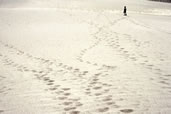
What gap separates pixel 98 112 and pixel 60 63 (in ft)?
11.0

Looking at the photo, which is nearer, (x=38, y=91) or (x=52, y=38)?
(x=38, y=91)

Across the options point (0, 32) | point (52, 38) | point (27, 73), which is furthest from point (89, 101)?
point (0, 32)

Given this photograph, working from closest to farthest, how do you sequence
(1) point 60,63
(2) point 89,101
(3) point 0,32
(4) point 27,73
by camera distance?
(2) point 89,101
(4) point 27,73
(1) point 60,63
(3) point 0,32

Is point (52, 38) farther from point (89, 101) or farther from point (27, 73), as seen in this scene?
point (89, 101)

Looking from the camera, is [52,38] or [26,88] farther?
[52,38]

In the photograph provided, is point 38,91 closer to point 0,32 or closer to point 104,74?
point 104,74

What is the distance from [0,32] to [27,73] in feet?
23.8

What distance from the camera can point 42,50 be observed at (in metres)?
8.48

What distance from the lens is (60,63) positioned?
6785 millimetres

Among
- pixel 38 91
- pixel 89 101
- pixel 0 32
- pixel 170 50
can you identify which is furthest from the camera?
pixel 0 32

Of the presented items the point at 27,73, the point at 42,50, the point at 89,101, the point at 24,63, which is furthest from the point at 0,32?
the point at 89,101

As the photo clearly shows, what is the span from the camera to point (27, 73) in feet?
19.5

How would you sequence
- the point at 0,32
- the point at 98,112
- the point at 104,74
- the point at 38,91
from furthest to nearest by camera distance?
the point at 0,32, the point at 104,74, the point at 38,91, the point at 98,112

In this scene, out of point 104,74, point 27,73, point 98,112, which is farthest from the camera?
point 27,73
